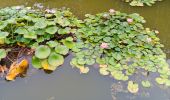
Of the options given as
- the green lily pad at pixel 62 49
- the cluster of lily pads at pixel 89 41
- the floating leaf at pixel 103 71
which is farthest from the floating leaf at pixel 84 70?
the green lily pad at pixel 62 49

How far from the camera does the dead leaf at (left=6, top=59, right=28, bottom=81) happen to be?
287cm

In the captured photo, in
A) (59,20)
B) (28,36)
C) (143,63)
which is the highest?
(59,20)

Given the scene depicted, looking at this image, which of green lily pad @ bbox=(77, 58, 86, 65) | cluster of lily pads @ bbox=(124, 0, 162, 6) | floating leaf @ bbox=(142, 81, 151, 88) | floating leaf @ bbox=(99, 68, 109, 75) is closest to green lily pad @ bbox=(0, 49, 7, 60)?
green lily pad @ bbox=(77, 58, 86, 65)

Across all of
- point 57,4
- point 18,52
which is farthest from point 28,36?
point 57,4

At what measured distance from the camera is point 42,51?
2.99m

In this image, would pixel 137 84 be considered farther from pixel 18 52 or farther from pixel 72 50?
pixel 18 52

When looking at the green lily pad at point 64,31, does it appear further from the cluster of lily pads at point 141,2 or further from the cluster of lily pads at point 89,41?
the cluster of lily pads at point 141,2

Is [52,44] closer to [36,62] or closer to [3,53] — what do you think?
[36,62]

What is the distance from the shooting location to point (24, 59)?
3.08 metres

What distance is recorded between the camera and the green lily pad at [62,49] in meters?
3.06

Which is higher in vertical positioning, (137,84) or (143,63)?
(143,63)

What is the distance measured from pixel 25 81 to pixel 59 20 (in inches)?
39.4

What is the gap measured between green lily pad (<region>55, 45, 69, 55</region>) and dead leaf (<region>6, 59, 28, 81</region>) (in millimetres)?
380

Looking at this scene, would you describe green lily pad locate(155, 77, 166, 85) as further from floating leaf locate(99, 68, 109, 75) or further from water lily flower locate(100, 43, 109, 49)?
water lily flower locate(100, 43, 109, 49)
